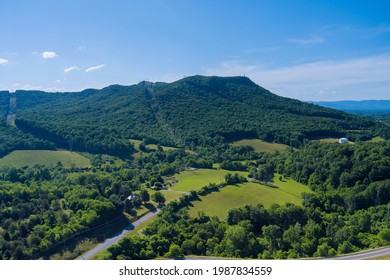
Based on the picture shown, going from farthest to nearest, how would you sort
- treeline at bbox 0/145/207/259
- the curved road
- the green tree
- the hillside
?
1. the hillside
2. the green tree
3. treeline at bbox 0/145/207/259
4. the curved road

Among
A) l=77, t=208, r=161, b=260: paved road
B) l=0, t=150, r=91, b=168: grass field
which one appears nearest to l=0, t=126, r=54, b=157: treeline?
l=0, t=150, r=91, b=168: grass field

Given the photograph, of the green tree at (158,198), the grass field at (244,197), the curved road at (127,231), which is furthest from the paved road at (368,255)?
the green tree at (158,198)

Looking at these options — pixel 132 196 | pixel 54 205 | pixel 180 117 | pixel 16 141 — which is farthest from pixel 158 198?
pixel 180 117

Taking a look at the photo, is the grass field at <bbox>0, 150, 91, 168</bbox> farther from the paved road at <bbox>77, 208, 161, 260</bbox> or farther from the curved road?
the curved road

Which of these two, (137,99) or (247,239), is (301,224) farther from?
(137,99)

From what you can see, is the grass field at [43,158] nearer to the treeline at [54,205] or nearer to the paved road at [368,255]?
the treeline at [54,205]

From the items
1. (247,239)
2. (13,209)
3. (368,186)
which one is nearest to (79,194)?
(13,209)
